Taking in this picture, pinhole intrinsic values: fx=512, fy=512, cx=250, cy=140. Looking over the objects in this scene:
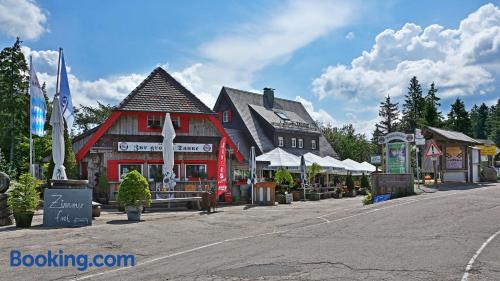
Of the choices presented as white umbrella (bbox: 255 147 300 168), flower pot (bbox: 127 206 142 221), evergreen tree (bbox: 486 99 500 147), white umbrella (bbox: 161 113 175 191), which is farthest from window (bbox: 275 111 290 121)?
evergreen tree (bbox: 486 99 500 147)

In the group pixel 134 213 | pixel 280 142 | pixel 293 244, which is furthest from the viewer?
pixel 280 142

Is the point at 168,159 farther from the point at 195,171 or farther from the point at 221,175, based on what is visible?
the point at 195,171

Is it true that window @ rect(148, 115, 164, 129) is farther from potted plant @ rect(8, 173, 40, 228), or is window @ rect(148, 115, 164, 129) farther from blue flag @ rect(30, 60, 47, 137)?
potted plant @ rect(8, 173, 40, 228)

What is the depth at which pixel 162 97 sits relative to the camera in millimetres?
28188

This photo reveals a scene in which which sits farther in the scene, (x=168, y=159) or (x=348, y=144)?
(x=348, y=144)

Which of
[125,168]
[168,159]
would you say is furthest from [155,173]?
[168,159]

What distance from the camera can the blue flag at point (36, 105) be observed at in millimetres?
20203

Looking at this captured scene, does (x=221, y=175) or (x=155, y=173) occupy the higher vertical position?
(x=155, y=173)

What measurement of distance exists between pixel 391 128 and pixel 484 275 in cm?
8388

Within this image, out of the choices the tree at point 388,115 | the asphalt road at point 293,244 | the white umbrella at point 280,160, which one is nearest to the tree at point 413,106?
the tree at point 388,115

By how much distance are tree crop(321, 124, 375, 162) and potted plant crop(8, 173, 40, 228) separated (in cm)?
5629

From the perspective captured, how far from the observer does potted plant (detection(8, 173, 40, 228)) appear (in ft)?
47.6

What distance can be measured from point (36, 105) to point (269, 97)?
109ft

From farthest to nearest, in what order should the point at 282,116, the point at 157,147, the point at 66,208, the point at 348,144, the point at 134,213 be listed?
the point at 348,144, the point at 282,116, the point at 157,147, the point at 134,213, the point at 66,208
